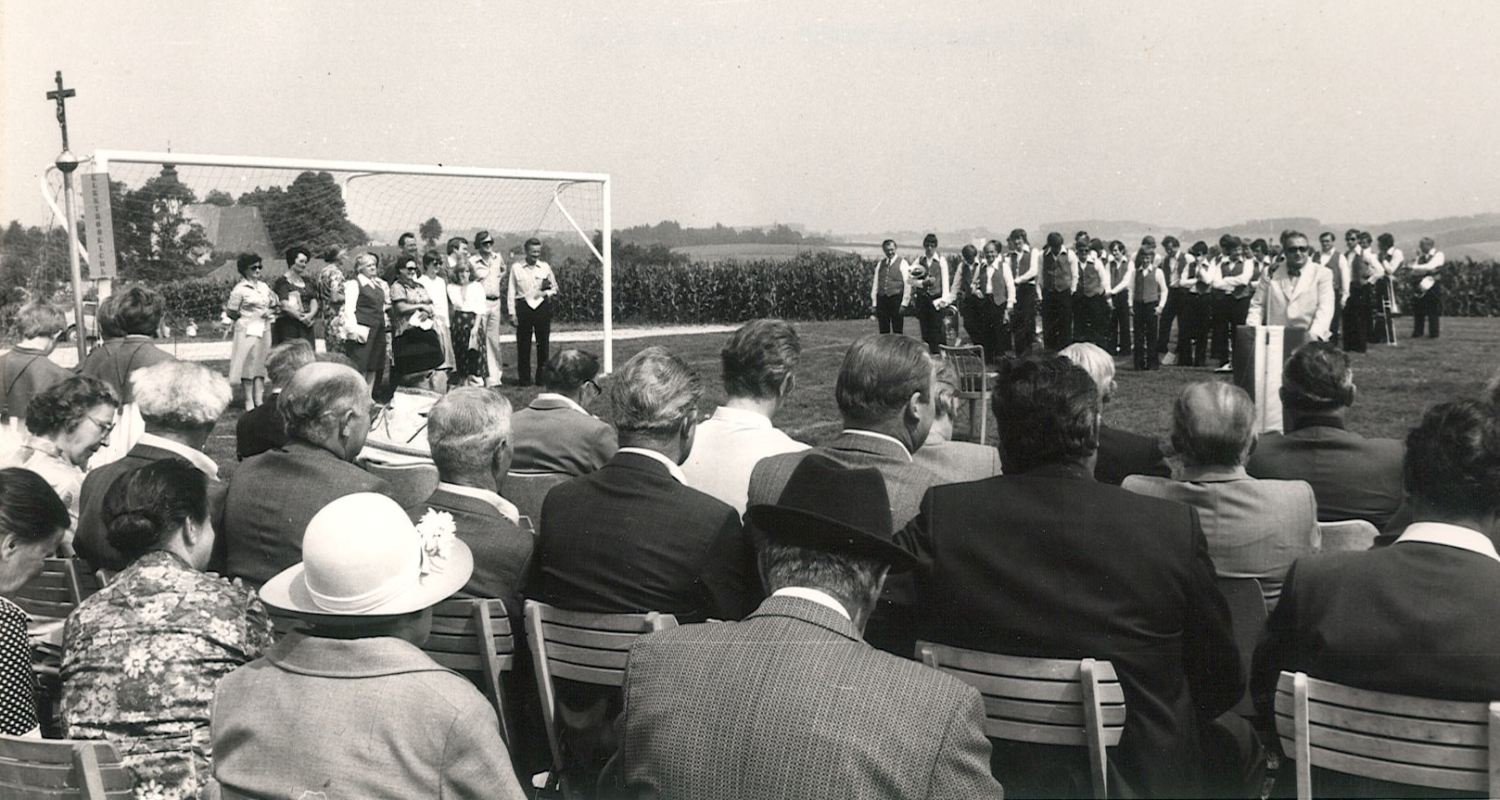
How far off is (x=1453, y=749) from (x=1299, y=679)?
0.82ft

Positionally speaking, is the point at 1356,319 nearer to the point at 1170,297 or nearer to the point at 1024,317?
the point at 1170,297

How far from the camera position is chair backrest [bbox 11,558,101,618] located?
11.0 feet

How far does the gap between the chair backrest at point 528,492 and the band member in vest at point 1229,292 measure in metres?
10.6

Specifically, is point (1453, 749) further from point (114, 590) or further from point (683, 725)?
point (114, 590)

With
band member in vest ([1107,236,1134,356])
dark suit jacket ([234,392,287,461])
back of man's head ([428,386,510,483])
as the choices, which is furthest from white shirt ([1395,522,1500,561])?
band member in vest ([1107,236,1134,356])

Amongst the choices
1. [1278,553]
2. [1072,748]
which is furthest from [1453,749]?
[1278,553]

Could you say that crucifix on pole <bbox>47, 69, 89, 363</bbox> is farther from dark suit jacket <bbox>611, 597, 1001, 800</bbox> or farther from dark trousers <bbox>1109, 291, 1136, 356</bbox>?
dark trousers <bbox>1109, 291, 1136, 356</bbox>

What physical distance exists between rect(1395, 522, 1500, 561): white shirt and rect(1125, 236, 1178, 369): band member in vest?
37.4 ft

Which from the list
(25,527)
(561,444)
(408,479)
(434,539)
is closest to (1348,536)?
(434,539)

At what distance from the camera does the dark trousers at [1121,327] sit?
14922 mm

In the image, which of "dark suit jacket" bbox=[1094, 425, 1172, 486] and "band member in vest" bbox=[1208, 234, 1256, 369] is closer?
"dark suit jacket" bbox=[1094, 425, 1172, 486]

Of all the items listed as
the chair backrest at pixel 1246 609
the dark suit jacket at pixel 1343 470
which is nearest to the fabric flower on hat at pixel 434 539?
the chair backrest at pixel 1246 609

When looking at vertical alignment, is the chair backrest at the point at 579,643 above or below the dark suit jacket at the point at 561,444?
below

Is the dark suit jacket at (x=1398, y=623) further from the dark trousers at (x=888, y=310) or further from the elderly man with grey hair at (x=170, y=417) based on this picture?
the dark trousers at (x=888, y=310)
